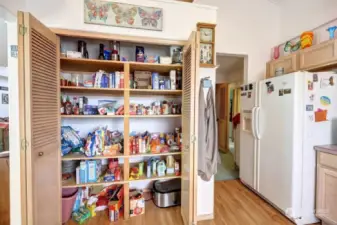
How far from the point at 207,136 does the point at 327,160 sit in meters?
1.20

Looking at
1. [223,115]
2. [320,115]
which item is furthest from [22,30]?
[223,115]

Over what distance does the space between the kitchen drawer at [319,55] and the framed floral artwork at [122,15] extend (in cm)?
184

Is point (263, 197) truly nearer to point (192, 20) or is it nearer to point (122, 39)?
point (192, 20)

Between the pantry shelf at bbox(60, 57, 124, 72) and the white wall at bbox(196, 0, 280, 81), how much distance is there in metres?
1.72

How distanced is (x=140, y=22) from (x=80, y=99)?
3.49 feet

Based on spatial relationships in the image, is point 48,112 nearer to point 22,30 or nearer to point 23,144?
A: point 23,144

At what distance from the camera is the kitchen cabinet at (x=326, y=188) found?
1.62 m

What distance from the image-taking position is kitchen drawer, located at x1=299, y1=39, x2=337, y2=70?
1816 millimetres

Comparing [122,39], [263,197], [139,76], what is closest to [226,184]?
[263,197]

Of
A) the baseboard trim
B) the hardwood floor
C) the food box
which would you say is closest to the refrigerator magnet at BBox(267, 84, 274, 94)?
the hardwood floor

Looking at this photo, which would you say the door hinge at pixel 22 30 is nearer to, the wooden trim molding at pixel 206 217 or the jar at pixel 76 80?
the jar at pixel 76 80

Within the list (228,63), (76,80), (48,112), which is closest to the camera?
(48,112)

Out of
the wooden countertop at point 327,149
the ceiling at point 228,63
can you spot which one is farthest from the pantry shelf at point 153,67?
the ceiling at point 228,63

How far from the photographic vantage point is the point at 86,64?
185 centimetres
